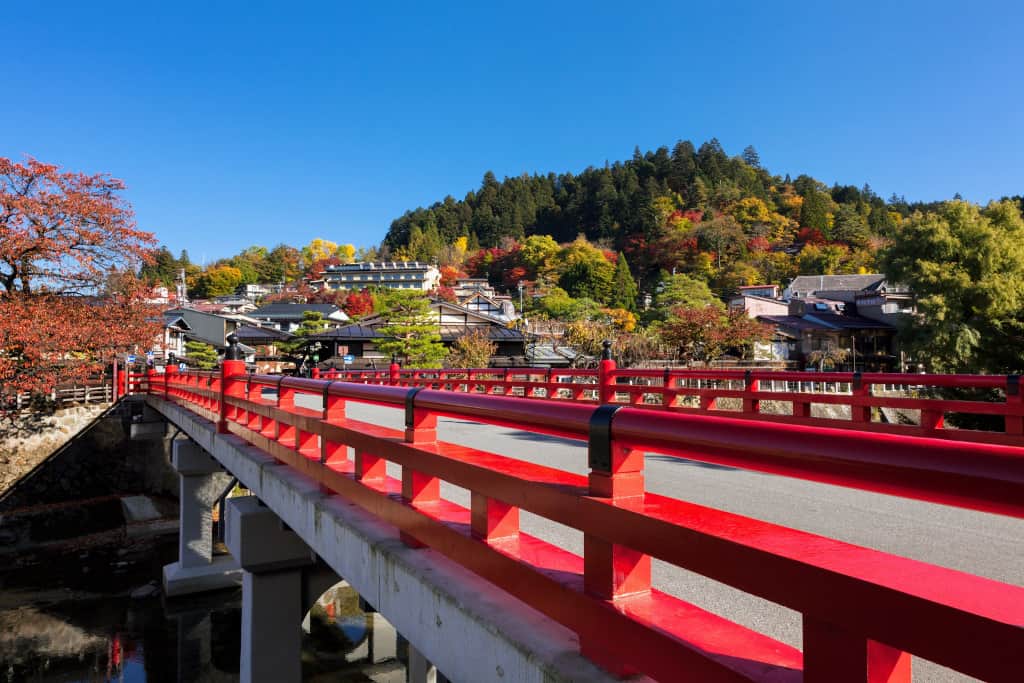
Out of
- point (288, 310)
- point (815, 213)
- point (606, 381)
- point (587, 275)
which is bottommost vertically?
point (606, 381)

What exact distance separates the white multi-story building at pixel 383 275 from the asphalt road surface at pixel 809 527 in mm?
86728

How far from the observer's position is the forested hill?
7962 centimetres

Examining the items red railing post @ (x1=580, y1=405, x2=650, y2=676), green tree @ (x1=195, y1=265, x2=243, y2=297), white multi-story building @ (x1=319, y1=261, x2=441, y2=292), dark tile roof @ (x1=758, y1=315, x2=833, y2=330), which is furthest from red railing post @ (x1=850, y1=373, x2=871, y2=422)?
green tree @ (x1=195, y1=265, x2=243, y2=297)

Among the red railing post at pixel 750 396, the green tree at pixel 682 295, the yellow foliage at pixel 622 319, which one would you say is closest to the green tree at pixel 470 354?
the green tree at pixel 682 295

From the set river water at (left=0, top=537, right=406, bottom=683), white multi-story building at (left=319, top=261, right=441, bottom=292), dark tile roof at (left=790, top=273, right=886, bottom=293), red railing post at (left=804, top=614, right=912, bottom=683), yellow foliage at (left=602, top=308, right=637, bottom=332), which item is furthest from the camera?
white multi-story building at (left=319, top=261, right=441, bottom=292)

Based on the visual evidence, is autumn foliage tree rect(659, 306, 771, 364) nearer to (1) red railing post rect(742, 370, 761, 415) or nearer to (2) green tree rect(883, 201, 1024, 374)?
(2) green tree rect(883, 201, 1024, 374)

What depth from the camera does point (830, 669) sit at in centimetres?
129

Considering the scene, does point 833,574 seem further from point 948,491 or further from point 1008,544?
point 1008,544

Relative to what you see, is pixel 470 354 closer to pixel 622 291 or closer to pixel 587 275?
pixel 622 291

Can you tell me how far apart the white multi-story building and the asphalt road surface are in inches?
3414

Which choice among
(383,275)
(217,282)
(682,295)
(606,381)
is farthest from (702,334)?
(217,282)

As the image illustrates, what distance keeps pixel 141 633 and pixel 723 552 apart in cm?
1558

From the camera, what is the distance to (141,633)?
13.2 m

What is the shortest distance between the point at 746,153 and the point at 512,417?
446ft
